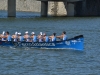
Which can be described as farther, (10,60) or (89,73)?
(10,60)

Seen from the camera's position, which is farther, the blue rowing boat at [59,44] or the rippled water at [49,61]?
the blue rowing boat at [59,44]

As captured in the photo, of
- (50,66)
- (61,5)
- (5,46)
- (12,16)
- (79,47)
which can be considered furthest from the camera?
(61,5)

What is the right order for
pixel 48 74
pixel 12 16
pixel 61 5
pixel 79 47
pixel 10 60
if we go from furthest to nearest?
pixel 61 5 → pixel 12 16 → pixel 79 47 → pixel 10 60 → pixel 48 74

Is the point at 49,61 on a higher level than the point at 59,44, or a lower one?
lower

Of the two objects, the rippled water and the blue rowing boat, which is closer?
the rippled water

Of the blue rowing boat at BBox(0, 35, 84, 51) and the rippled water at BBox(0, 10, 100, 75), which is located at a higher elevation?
the blue rowing boat at BBox(0, 35, 84, 51)

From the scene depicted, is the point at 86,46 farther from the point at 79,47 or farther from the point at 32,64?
the point at 32,64

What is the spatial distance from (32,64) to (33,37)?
883 cm

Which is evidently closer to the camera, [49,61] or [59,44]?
[49,61]

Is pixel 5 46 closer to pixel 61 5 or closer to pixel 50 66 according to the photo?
pixel 50 66

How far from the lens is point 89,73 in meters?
39.2

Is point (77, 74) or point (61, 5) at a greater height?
point (61, 5)

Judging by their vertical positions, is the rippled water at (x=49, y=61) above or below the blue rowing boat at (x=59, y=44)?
below

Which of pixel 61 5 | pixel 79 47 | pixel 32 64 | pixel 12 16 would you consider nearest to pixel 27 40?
pixel 79 47
